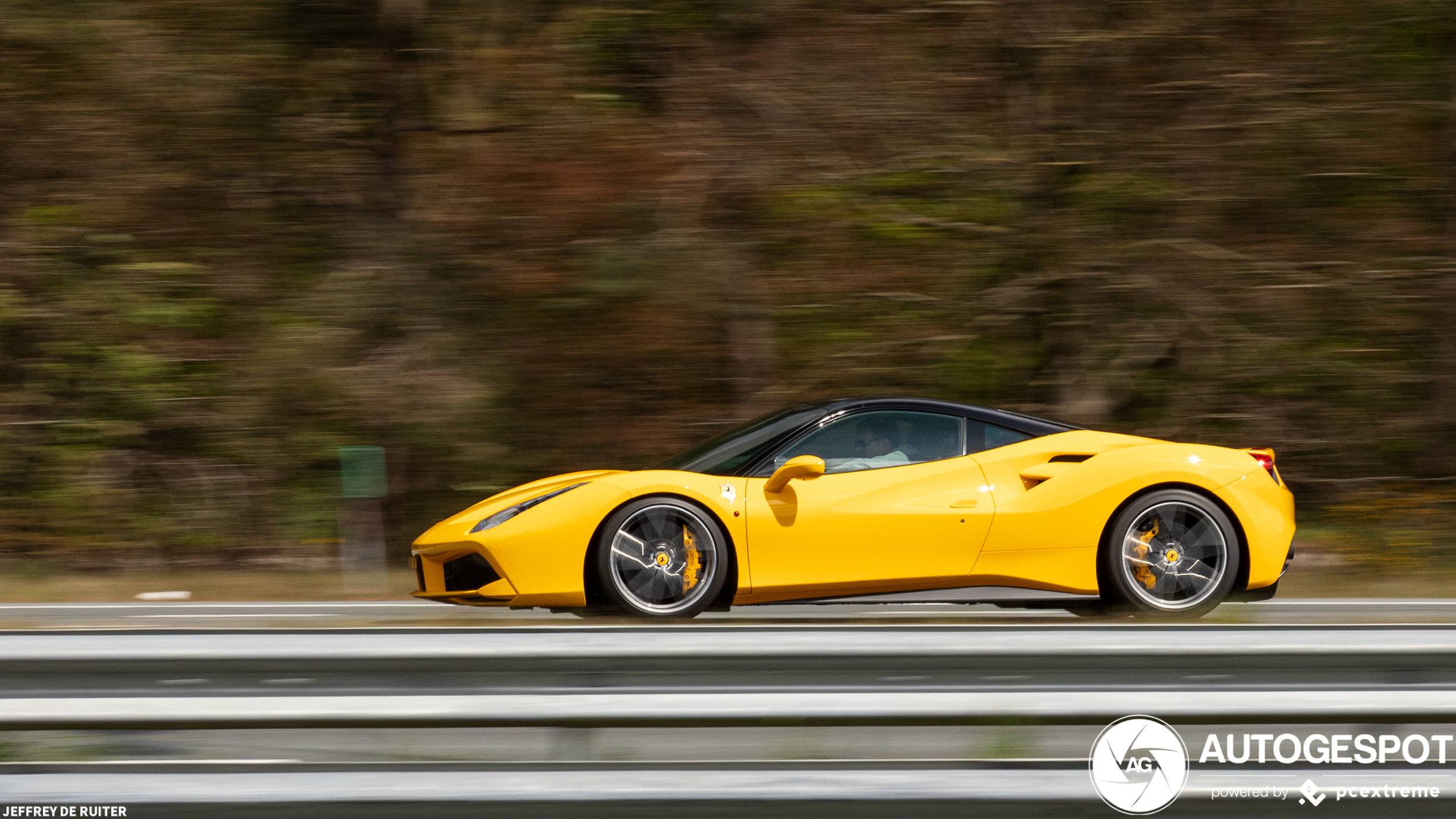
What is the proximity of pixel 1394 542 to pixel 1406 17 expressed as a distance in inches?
200

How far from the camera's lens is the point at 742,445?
5.86m

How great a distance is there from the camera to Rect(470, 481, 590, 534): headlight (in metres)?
5.47

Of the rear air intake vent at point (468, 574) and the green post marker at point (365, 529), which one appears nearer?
the rear air intake vent at point (468, 574)

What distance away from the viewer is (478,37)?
37.1ft

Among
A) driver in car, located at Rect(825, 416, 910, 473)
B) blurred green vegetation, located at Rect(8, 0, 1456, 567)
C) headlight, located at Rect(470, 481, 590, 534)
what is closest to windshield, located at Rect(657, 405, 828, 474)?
driver in car, located at Rect(825, 416, 910, 473)

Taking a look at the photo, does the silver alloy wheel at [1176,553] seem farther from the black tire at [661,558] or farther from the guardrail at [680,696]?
the guardrail at [680,696]

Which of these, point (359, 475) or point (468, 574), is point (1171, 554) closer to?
point (468, 574)

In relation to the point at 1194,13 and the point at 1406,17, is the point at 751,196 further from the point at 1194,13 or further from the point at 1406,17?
the point at 1406,17

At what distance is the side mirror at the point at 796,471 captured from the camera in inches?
210

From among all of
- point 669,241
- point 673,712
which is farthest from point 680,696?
point 669,241

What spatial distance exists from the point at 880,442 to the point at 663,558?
1.11 m

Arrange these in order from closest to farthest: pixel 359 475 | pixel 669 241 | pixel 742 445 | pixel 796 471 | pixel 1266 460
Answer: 1. pixel 796 471
2. pixel 1266 460
3. pixel 742 445
4. pixel 359 475
5. pixel 669 241

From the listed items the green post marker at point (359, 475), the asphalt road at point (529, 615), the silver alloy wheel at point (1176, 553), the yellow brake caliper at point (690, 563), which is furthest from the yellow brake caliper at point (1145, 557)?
the green post marker at point (359, 475)

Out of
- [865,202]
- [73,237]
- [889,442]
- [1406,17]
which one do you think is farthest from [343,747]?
[1406,17]
